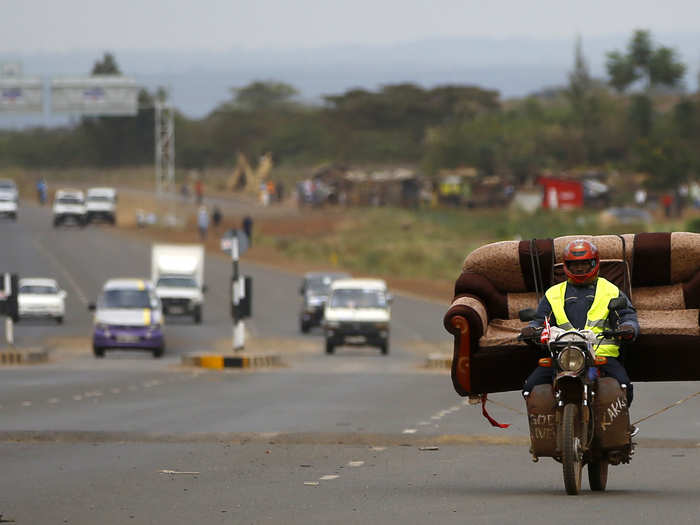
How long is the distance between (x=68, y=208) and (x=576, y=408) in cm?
7812

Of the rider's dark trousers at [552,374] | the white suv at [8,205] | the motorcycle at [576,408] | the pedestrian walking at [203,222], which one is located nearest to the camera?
the motorcycle at [576,408]

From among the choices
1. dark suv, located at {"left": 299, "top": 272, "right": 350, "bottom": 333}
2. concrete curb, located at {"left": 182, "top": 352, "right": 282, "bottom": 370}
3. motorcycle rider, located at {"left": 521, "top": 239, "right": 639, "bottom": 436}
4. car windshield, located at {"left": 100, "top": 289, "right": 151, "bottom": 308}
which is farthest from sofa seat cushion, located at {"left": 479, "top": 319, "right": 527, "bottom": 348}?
dark suv, located at {"left": 299, "top": 272, "right": 350, "bottom": 333}

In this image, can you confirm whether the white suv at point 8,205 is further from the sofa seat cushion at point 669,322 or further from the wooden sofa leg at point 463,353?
the sofa seat cushion at point 669,322

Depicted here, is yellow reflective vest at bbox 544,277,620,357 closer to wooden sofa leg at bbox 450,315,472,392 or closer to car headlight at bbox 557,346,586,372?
car headlight at bbox 557,346,586,372

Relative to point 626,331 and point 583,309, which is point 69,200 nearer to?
point 583,309

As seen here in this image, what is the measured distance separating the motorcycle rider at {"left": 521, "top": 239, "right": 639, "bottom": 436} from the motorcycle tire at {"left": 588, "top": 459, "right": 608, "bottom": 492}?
361 millimetres

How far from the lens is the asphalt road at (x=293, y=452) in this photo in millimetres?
10406

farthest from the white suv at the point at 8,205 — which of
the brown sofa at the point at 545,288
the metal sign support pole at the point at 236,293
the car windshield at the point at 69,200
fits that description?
the brown sofa at the point at 545,288

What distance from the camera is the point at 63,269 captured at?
67.8 metres

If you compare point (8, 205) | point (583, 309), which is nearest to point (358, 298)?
point (583, 309)

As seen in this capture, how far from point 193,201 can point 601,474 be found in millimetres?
101607

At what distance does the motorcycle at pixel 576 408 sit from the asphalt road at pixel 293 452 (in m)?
0.33

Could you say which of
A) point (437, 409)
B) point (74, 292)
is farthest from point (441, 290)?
point (437, 409)

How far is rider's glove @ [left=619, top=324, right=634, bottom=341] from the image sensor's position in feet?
36.6
